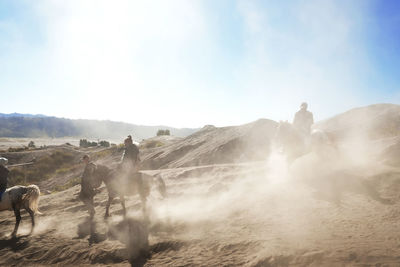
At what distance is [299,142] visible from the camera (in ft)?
33.2

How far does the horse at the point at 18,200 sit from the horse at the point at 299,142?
1095 centimetres

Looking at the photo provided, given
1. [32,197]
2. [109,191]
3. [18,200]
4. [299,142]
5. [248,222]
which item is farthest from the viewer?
[299,142]

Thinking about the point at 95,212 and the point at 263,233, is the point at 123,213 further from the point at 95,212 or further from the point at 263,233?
the point at 263,233

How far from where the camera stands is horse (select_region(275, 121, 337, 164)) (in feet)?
33.0

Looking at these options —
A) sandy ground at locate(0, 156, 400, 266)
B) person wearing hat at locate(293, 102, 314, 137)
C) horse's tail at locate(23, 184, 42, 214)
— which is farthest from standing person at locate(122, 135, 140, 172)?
person wearing hat at locate(293, 102, 314, 137)

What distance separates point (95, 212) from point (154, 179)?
9.81ft

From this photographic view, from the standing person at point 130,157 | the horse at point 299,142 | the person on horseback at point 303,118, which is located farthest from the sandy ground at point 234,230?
the person on horseback at point 303,118

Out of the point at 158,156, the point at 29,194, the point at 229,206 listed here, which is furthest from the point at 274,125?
the point at 29,194

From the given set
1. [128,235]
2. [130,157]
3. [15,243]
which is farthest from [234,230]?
[15,243]

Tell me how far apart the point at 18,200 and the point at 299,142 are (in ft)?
39.2

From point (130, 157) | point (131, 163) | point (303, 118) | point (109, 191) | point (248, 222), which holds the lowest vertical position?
point (248, 222)

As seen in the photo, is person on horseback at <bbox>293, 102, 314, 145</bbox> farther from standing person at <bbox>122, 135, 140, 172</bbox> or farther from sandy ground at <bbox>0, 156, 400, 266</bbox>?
standing person at <bbox>122, 135, 140, 172</bbox>

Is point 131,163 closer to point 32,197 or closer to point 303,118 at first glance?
point 32,197

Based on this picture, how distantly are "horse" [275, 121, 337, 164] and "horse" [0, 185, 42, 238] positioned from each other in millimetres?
10951
